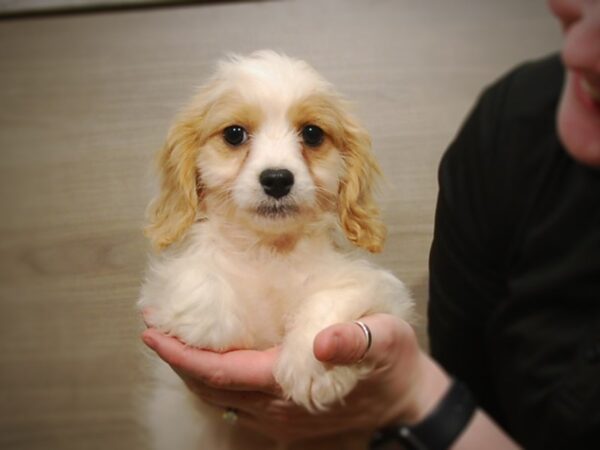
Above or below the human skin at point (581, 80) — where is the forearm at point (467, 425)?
below

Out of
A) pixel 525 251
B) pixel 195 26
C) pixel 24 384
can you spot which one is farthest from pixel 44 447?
pixel 525 251

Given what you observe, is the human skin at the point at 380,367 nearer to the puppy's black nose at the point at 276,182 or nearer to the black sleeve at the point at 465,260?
the black sleeve at the point at 465,260

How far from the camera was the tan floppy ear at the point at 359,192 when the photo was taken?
72 cm

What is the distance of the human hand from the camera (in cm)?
60

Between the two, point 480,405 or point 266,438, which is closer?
point 480,405

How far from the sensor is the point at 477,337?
0.61 metres

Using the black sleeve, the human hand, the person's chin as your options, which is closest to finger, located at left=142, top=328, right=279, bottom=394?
the human hand

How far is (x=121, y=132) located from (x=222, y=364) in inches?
12.8

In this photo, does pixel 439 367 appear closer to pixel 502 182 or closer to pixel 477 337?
pixel 477 337

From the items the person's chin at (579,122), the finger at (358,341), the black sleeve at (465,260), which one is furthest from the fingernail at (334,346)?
the person's chin at (579,122)

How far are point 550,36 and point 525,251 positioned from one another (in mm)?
179

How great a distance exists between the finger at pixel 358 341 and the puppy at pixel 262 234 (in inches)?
1.1

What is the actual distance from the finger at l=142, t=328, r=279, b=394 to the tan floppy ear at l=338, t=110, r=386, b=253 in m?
0.19

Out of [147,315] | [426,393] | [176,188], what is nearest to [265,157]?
[176,188]
